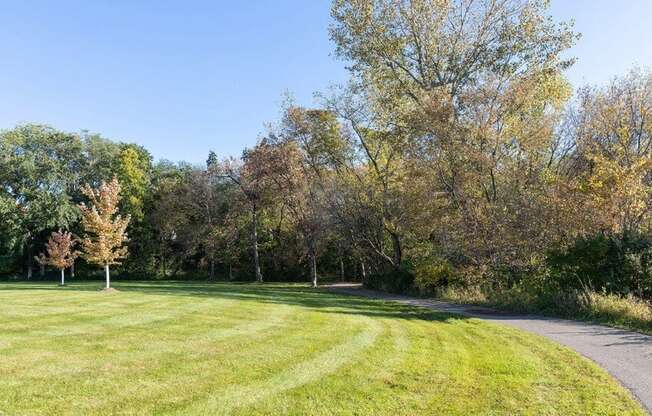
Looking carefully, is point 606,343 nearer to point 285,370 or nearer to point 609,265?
point 609,265

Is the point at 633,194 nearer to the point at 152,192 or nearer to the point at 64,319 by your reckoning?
the point at 64,319

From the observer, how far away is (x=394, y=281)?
24906mm

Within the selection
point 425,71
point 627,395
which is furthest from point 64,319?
point 425,71

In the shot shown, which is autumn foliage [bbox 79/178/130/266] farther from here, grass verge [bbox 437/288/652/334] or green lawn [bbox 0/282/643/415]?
grass verge [bbox 437/288/652/334]

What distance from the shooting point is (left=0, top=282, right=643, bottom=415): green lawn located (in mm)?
5332

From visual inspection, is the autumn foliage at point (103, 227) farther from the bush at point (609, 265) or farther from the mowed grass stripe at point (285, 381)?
the bush at point (609, 265)

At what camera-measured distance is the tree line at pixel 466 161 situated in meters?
15.5

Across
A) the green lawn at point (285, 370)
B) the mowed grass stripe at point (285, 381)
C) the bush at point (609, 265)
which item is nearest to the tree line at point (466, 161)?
the bush at point (609, 265)

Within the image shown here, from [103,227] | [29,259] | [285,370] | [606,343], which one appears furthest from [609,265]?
[29,259]

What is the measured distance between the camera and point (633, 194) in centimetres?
1459

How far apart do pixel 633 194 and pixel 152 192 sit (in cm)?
4569

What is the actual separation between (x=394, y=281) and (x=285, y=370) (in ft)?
61.3

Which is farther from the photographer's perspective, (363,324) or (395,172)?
(395,172)

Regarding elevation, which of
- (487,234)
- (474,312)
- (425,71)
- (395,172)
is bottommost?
(474,312)
